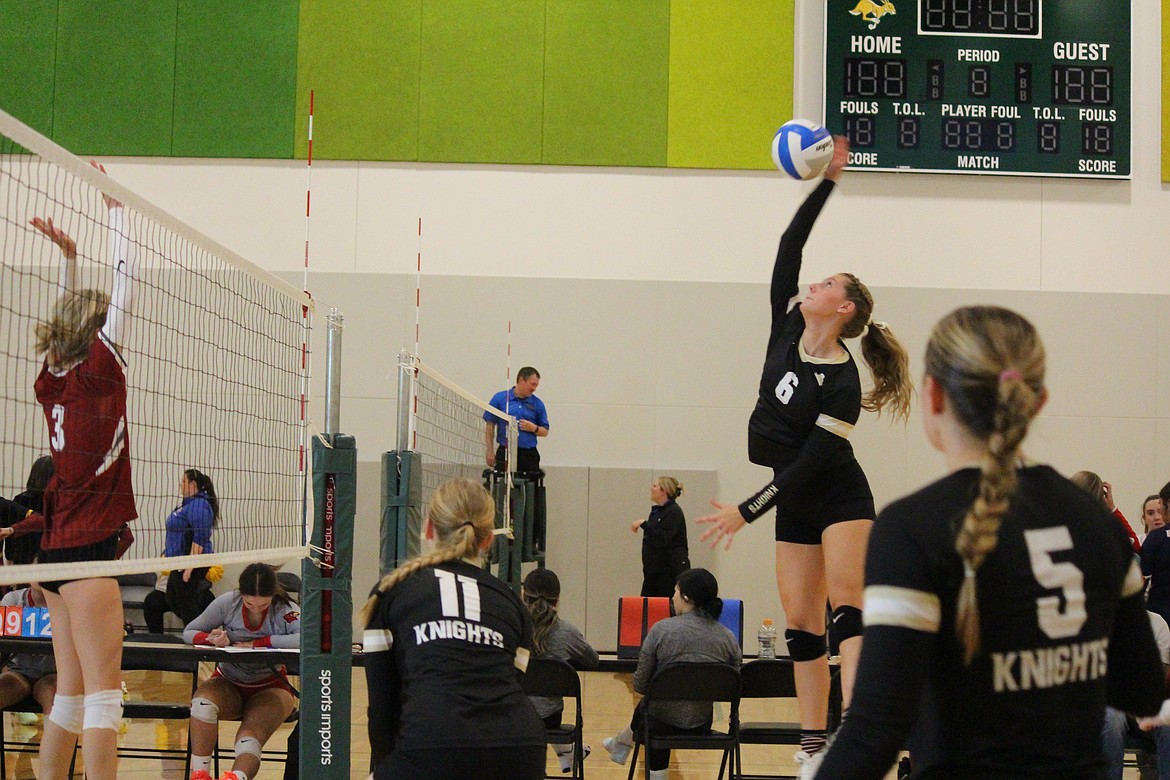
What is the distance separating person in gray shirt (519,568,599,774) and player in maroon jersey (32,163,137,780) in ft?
9.97

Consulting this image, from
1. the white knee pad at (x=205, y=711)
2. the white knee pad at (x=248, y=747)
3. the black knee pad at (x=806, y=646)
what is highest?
the black knee pad at (x=806, y=646)

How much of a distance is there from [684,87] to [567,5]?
1.62 metres

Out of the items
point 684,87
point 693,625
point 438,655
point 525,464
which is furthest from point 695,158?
point 438,655

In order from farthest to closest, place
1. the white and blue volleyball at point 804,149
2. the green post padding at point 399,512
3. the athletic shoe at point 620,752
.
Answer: the athletic shoe at point 620,752 < the green post padding at point 399,512 < the white and blue volleyball at point 804,149

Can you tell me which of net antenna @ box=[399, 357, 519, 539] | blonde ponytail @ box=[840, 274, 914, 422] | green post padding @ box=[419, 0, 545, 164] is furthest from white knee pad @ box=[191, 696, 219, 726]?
green post padding @ box=[419, 0, 545, 164]

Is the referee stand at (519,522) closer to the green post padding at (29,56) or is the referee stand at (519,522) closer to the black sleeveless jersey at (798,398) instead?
the black sleeveless jersey at (798,398)

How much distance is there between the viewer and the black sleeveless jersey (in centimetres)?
434

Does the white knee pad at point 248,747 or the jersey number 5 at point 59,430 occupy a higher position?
the jersey number 5 at point 59,430

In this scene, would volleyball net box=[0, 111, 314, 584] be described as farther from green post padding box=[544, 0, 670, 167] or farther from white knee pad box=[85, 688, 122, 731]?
green post padding box=[544, 0, 670, 167]

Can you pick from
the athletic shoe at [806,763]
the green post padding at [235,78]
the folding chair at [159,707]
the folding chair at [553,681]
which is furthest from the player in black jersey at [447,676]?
the green post padding at [235,78]

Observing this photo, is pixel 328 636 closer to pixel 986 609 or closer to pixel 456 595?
pixel 456 595

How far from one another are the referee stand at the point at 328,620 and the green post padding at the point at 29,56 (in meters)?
10.1

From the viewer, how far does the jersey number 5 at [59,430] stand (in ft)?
12.5

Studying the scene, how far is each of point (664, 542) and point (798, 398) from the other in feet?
24.3
